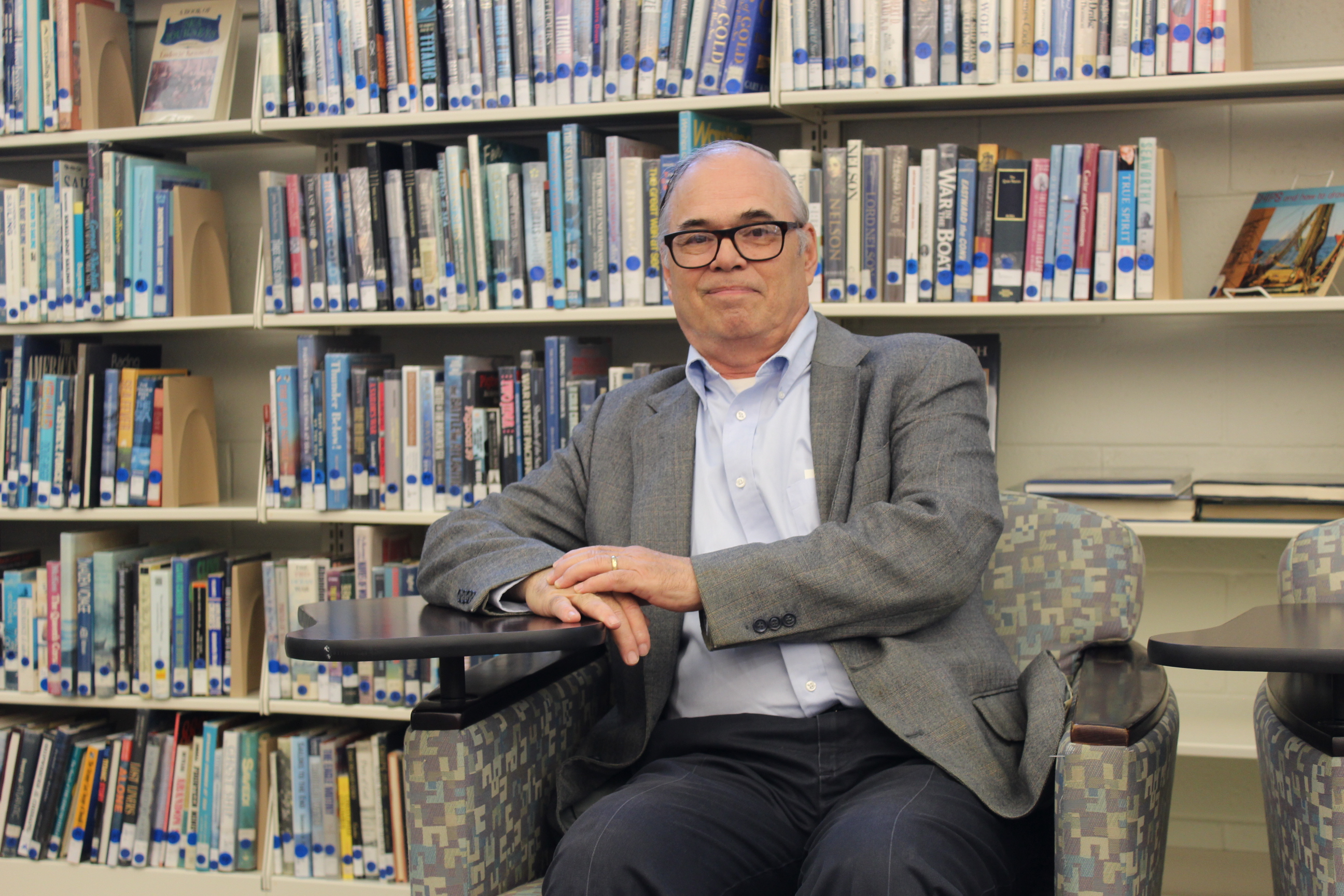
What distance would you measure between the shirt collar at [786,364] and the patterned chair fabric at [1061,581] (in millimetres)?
376

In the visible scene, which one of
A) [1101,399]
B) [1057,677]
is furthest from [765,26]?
[1057,677]

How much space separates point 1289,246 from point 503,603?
1548mm

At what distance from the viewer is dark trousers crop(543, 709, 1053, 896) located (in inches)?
49.8

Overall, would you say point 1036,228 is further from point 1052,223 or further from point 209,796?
point 209,796

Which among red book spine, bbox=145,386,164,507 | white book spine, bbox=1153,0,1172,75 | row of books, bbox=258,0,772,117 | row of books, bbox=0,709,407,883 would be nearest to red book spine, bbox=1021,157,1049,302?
white book spine, bbox=1153,0,1172,75

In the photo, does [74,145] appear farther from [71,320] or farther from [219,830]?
[219,830]

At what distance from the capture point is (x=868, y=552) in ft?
4.76

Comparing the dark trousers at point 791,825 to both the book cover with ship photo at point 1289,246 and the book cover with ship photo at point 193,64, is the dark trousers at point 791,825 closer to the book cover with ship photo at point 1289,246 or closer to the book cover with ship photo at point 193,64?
the book cover with ship photo at point 1289,246

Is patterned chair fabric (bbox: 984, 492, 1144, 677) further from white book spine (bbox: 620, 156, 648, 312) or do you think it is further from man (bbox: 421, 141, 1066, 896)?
white book spine (bbox: 620, 156, 648, 312)

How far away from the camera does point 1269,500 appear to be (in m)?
2.12

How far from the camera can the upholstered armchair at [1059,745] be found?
1214 millimetres

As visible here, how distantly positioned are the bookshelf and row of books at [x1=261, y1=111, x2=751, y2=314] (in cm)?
5

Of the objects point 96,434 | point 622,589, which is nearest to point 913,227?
point 622,589

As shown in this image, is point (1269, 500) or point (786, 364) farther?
point (1269, 500)
